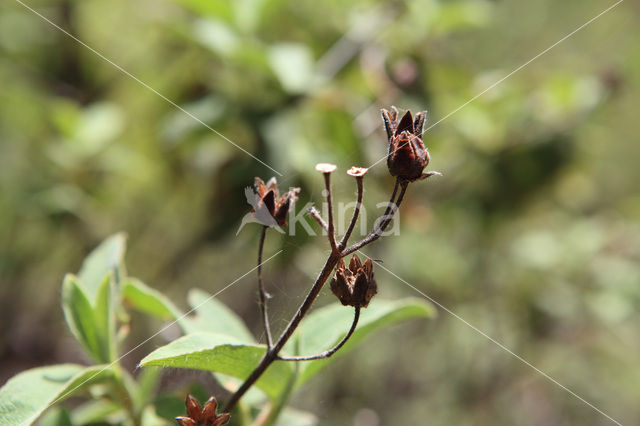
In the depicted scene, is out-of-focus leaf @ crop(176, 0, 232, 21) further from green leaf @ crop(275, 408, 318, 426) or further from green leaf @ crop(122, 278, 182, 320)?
green leaf @ crop(275, 408, 318, 426)

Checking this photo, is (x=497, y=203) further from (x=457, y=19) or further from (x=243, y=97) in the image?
(x=243, y=97)

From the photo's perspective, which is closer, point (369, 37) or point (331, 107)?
point (331, 107)

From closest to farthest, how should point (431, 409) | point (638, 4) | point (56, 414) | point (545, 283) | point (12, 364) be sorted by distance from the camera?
point (56, 414) < point (12, 364) < point (545, 283) < point (431, 409) < point (638, 4)

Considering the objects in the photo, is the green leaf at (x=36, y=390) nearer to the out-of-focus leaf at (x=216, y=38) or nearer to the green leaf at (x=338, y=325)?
the green leaf at (x=338, y=325)

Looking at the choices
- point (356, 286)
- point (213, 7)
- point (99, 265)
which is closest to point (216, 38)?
point (213, 7)

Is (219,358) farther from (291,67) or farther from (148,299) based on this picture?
(291,67)

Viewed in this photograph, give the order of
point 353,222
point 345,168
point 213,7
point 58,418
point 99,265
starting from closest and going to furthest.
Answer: point 353,222, point 58,418, point 99,265, point 345,168, point 213,7

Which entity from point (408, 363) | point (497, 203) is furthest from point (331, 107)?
point (408, 363)
